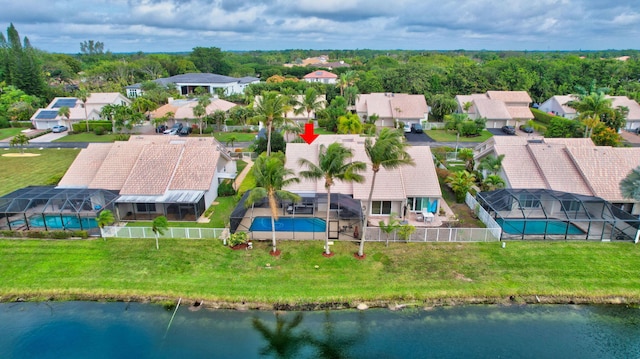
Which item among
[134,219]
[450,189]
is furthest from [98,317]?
[450,189]

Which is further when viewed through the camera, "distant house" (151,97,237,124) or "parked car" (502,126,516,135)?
"distant house" (151,97,237,124)

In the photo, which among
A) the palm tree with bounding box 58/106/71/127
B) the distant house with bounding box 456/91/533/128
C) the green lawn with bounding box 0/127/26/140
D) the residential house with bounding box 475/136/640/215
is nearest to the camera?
the residential house with bounding box 475/136/640/215

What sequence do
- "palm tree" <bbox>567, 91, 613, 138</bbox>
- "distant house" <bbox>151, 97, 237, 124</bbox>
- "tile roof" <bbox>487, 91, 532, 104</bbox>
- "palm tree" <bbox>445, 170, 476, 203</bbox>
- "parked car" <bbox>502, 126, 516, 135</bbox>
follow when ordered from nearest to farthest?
"palm tree" <bbox>445, 170, 476, 203</bbox>
"palm tree" <bbox>567, 91, 613, 138</bbox>
"parked car" <bbox>502, 126, 516, 135</bbox>
"distant house" <bbox>151, 97, 237, 124</bbox>
"tile roof" <bbox>487, 91, 532, 104</bbox>

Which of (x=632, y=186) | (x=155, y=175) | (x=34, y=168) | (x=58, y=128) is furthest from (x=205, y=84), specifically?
(x=632, y=186)

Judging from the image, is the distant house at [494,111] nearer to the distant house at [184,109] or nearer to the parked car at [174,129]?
the distant house at [184,109]

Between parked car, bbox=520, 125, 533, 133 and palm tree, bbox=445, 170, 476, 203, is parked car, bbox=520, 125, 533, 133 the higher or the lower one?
the higher one

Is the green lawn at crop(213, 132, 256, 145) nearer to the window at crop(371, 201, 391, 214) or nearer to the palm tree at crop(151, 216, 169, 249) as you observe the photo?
the window at crop(371, 201, 391, 214)

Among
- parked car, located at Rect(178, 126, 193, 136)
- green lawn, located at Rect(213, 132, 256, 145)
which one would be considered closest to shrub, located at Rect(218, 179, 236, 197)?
green lawn, located at Rect(213, 132, 256, 145)

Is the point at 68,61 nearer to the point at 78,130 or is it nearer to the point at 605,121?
the point at 78,130
